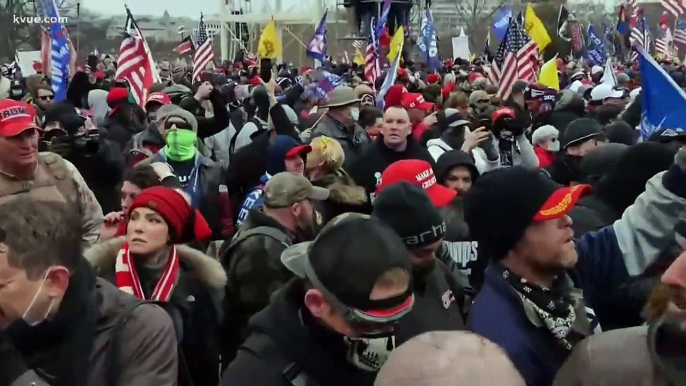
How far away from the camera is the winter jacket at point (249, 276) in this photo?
14.0 ft

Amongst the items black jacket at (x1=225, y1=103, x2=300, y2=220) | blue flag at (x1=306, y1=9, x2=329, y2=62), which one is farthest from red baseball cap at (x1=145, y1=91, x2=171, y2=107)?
blue flag at (x1=306, y1=9, x2=329, y2=62)

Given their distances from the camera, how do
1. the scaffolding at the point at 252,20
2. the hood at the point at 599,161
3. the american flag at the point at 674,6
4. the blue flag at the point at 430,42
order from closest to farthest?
the hood at the point at 599,161 < the american flag at the point at 674,6 < the blue flag at the point at 430,42 < the scaffolding at the point at 252,20

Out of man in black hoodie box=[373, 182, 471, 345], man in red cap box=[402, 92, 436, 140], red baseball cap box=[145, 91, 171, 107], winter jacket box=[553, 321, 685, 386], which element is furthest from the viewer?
man in red cap box=[402, 92, 436, 140]

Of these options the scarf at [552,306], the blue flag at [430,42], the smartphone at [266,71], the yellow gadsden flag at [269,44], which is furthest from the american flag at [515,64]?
the scarf at [552,306]

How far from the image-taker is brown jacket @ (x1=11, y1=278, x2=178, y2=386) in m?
2.63

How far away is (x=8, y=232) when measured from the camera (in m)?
2.50

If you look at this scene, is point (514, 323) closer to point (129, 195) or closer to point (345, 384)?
point (345, 384)

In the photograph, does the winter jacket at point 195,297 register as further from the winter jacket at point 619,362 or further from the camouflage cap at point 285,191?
the winter jacket at point 619,362

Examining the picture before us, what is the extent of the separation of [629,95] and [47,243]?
12061 millimetres

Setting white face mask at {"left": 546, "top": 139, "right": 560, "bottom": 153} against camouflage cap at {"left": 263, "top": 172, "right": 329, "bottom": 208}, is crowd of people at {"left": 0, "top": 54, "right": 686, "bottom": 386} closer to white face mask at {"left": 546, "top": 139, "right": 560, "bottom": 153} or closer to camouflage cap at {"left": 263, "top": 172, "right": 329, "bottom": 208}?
camouflage cap at {"left": 263, "top": 172, "right": 329, "bottom": 208}

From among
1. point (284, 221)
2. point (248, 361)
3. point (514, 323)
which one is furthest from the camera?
point (284, 221)

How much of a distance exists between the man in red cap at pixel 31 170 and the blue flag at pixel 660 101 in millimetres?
3566

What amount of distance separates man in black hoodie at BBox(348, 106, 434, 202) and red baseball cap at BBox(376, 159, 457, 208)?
81.7 inches

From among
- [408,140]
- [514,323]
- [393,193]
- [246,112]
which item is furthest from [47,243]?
[246,112]
